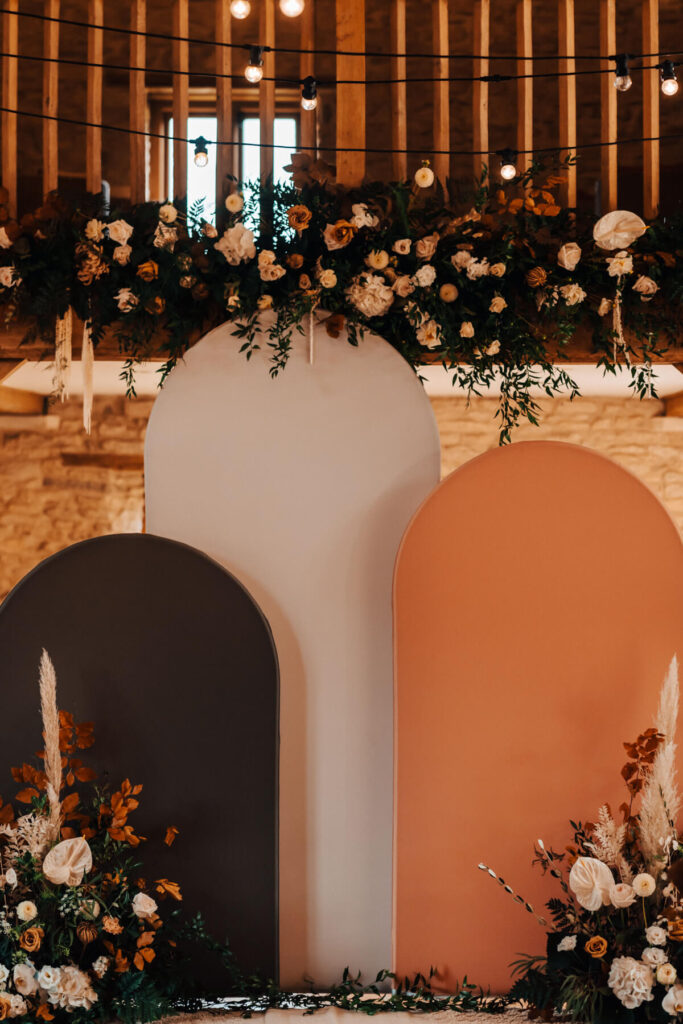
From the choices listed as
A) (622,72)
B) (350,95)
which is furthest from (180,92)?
(622,72)

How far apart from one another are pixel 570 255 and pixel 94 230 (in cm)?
160

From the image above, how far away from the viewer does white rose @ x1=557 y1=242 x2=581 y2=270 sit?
9.64 ft

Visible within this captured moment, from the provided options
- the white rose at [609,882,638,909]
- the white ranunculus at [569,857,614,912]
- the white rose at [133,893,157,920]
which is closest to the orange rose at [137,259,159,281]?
the white rose at [133,893,157,920]

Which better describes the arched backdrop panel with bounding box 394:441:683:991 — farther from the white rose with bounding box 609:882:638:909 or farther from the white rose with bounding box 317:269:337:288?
the white rose with bounding box 317:269:337:288

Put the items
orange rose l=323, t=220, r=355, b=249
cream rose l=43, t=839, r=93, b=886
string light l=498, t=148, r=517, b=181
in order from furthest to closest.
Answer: string light l=498, t=148, r=517, b=181 < orange rose l=323, t=220, r=355, b=249 < cream rose l=43, t=839, r=93, b=886

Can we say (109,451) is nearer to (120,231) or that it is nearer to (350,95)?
(120,231)

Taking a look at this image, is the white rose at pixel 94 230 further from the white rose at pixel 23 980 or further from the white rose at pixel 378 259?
the white rose at pixel 23 980

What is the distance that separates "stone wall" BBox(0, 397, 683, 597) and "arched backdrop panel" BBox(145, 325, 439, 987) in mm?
2271

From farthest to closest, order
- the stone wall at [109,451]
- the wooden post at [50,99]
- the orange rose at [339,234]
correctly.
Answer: the stone wall at [109,451]
the wooden post at [50,99]
the orange rose at [339,234]

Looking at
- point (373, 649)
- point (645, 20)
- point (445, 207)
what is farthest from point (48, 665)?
point (645, 20)

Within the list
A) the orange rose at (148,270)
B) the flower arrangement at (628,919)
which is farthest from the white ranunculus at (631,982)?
the orange rose at (148,270)

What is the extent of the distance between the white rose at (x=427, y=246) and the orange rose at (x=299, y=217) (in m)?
0.38

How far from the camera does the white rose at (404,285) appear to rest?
2965 millimetres

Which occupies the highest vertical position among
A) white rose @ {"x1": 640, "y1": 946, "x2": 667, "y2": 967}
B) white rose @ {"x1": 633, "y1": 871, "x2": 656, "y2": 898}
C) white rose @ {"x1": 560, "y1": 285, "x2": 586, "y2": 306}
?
white rose @ {"x1": 560, "y1": 285, "x2": 586, "y2": 306}
